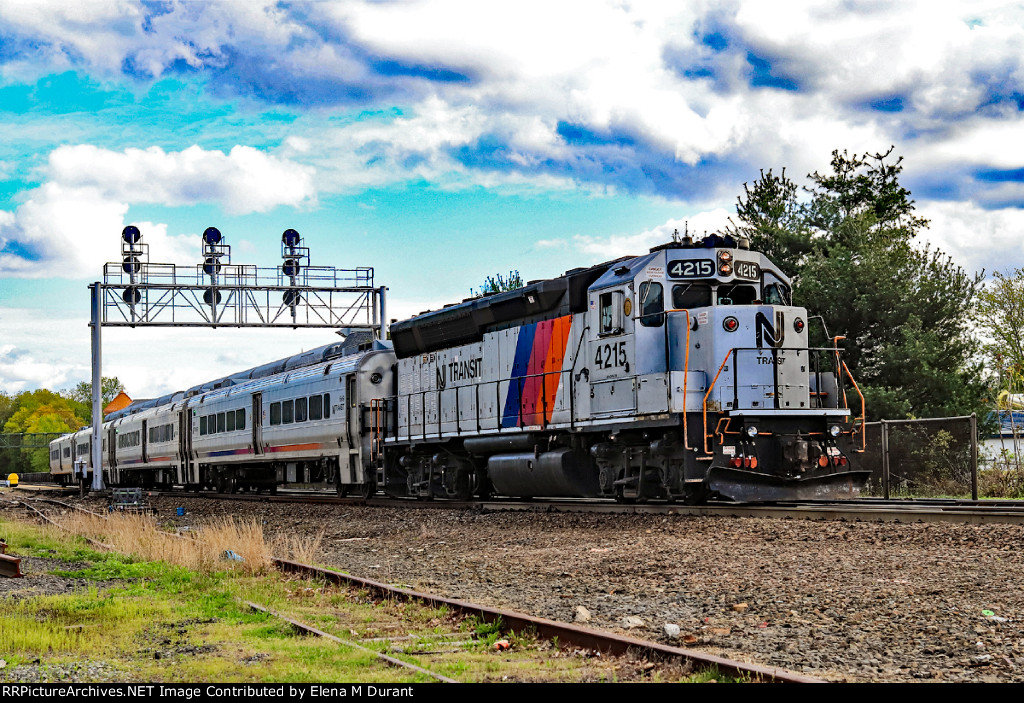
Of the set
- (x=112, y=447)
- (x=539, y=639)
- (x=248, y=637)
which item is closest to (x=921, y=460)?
(x=539, y=639)

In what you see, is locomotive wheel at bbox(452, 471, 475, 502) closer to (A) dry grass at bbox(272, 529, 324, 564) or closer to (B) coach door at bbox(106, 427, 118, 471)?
(A) dry grass at bbox(272, 529, 324, 564)

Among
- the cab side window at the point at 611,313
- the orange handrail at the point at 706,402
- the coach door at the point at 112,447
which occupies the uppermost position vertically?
the cab side window at the point at 611,313

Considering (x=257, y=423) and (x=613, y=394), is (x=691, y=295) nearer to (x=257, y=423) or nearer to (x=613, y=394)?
(x=613, y=394)

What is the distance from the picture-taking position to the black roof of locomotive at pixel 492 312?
56.1ft

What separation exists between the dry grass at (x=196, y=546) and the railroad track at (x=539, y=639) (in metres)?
2.74

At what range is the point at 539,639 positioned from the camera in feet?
23.0

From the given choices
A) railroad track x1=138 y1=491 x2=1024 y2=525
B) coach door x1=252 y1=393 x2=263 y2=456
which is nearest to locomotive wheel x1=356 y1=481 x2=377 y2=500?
railroad track x1=138 y1=491 x2=1024 y2=525

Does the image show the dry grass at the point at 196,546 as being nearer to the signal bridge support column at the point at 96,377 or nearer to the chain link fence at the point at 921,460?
the chain link fence at the point at 921,460

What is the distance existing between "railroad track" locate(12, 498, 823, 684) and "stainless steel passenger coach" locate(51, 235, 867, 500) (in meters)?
6.51

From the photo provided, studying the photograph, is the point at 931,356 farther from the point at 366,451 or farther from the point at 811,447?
the point at 366,451

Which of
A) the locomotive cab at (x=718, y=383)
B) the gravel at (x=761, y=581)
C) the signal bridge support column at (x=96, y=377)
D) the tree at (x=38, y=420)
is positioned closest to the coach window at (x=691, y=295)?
the locomotive cab at (x=718, y=383)

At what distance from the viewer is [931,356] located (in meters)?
24.4

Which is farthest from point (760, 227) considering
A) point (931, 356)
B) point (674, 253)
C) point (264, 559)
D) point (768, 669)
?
point (768, 669)

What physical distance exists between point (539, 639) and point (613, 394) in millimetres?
8903
